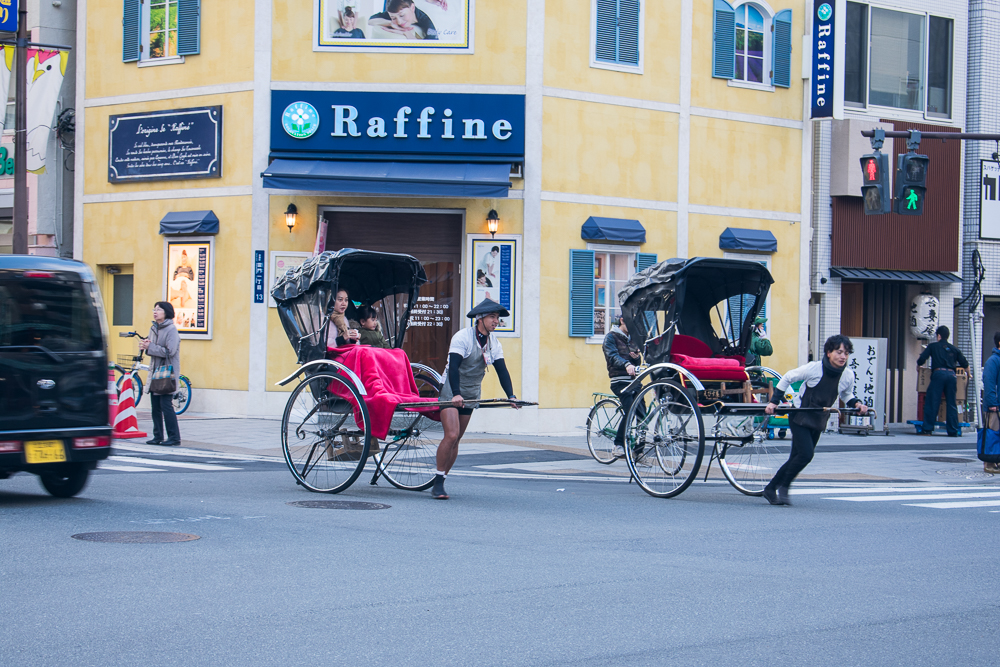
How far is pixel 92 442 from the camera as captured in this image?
9766 mm

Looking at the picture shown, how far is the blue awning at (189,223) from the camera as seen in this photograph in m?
20.6

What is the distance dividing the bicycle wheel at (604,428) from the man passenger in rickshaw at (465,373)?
13.7 feet

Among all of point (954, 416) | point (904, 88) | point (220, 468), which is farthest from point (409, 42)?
point (954, 416)

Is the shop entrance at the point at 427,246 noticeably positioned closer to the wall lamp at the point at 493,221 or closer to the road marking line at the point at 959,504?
the wall lamp at the point at 493,221

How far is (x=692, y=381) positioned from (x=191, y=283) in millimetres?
12487

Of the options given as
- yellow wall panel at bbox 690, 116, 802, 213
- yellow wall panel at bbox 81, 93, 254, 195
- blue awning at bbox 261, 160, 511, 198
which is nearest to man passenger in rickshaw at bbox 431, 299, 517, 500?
blue awning at bbox 261, 160, 511, 198

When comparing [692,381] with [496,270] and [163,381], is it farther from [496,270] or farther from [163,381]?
[496,270]

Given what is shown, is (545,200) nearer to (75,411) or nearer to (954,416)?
(954,416)

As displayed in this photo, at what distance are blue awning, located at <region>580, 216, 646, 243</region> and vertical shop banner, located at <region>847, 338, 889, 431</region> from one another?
474 centimetres

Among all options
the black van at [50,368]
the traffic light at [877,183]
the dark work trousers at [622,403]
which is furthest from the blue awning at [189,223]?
the traffic light at [877,183]

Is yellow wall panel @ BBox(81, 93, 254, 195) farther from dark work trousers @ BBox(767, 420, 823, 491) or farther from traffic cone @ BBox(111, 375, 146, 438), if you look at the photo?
dark work trousers @ BBox(767, 420, 823, 491)

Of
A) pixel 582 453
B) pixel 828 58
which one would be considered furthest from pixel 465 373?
pixel 828 58

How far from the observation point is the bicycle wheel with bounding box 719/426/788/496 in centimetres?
1190

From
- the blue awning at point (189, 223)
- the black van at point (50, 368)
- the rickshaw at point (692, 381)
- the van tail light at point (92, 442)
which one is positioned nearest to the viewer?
A: the black van at point (50, 368)
